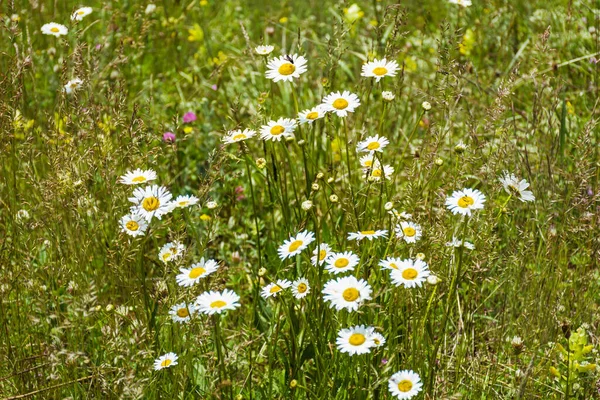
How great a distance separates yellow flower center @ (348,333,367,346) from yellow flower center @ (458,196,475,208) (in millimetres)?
408

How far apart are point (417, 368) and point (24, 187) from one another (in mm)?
1751

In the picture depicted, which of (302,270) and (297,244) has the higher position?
(302,270)

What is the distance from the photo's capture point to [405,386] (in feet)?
4.90

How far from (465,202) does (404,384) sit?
1.49 feet

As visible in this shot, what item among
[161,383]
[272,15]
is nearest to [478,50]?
[272,15]

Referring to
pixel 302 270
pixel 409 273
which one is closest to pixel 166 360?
pixel 409 273

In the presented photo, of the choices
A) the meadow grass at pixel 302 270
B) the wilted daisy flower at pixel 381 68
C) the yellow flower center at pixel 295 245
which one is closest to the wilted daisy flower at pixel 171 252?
the meadow grass at pixel 302 270

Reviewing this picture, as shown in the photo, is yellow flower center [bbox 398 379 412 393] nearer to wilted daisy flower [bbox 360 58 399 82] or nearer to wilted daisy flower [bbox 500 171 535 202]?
wilted daisy flower [bbox 500 171 535 202]

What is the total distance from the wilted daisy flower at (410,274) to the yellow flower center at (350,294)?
87 mm

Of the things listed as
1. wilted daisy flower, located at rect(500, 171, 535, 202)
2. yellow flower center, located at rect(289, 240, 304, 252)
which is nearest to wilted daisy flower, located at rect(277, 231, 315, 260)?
yellow flower center, located at rect(289, 240, 304, 252)

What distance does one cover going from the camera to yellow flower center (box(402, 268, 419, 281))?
1.56 meters

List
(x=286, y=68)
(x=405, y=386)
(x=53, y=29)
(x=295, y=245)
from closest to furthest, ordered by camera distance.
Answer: (x=405, y=386), (x=295, y=245), (x=286, y=68), (x=53, y=29)

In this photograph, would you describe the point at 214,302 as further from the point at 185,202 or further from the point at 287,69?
the point at 287,69

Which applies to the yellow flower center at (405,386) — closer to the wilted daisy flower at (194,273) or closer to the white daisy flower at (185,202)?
the wilted daisy flower at (194,273)
